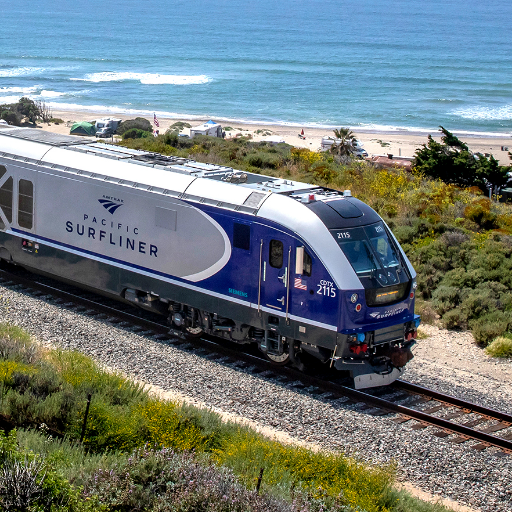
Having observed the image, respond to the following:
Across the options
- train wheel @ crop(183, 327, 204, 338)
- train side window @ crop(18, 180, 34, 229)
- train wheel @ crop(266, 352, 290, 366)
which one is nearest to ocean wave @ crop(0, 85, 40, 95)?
train side window @ crop(18, 180, 34, 229)

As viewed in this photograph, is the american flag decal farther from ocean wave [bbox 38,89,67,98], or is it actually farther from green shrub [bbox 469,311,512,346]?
ocean wave [bbox 38,89,67,98]

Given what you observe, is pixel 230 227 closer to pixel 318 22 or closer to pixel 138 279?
pixel 138 279

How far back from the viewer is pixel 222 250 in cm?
1338

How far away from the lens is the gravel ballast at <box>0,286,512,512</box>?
1009cm

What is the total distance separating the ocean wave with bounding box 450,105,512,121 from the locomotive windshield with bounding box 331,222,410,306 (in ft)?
208

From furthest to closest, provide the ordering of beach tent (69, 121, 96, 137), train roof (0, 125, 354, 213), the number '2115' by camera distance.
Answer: beach tent (69, 121, 96, 137) < train roof (0, 125, 354, 213) < the number '2115'

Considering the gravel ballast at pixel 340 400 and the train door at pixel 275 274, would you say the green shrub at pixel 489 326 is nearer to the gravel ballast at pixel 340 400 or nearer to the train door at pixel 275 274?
the gravel ballast at pixel 340 400

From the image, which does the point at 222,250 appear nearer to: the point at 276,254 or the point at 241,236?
the point at 241,236

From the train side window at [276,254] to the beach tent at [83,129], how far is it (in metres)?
44.5

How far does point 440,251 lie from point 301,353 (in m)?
8.53

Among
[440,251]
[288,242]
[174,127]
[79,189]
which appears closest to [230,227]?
[288,242]

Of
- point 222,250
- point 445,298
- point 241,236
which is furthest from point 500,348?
point 222,250

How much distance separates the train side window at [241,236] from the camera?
42.5 ft

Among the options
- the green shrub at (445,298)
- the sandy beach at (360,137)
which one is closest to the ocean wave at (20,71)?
the sandy beach at (360,137)
